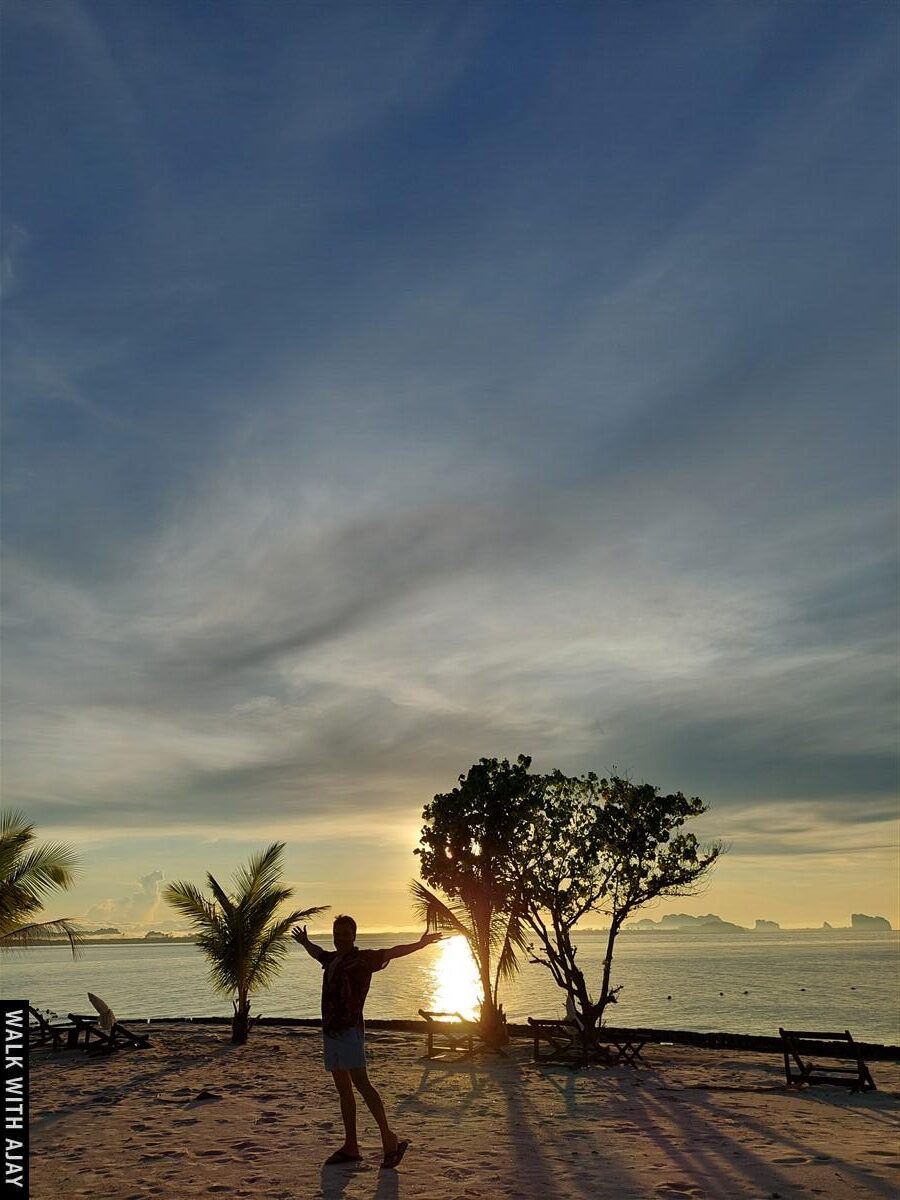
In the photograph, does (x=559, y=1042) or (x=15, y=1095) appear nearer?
(x=15, y=1095)

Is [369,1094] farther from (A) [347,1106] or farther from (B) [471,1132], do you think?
(B) [471,1132]

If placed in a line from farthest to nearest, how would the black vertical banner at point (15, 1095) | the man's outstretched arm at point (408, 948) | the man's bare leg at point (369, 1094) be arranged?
the man's outstretched arm at point (408, 948) → the man's bare leg at point (369, 1094) → the black vertical banner at point (15, 1095)

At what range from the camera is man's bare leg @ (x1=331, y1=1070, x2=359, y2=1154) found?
26.5ft

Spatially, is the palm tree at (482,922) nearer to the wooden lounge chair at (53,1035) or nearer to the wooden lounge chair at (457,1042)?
the wooden lounge chair at (457,1042)

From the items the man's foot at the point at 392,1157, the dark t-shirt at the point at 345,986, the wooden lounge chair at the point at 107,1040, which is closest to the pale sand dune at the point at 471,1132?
the man's foot at the point at 392,1157

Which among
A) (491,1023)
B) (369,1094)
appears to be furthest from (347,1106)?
(491,1023)

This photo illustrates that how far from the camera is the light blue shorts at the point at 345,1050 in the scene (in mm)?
7836

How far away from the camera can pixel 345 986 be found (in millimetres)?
7957

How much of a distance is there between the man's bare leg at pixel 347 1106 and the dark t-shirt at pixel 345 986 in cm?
51

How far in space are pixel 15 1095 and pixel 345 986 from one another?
300cm

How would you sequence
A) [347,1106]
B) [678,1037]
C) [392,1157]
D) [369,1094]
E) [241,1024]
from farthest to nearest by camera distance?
[678,1037] < [241,1024] < [347,1106] < [392,1157] < [369,1094]

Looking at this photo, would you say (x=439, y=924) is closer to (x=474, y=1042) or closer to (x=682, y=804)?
(x=474, y=1042)

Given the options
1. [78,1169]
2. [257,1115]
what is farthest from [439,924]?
[78,1169]

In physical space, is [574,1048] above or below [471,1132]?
below
